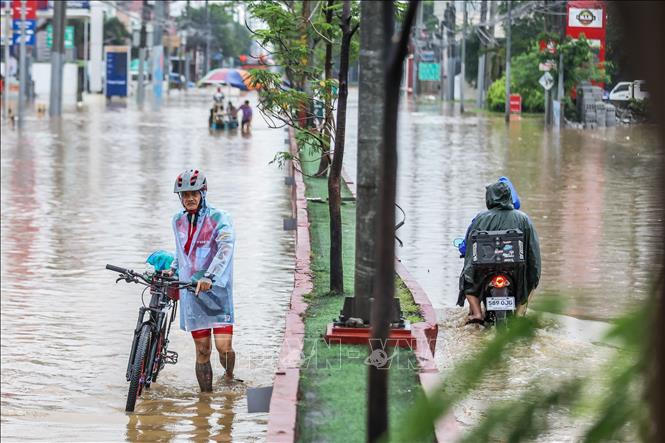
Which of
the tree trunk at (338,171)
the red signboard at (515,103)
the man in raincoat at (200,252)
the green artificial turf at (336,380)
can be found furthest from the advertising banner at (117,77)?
the man in raincoat at (200,252)

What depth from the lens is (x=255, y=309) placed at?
1228 centimetres

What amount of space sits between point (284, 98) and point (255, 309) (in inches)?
73.0

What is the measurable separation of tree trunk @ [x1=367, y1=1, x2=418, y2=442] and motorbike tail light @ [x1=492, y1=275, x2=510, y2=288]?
7.61m

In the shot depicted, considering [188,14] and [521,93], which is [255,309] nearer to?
[521,93]

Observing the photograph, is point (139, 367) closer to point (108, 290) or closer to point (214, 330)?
point (214, 330)

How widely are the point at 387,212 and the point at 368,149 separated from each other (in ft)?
21.6

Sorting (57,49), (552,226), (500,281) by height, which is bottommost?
(552,226)

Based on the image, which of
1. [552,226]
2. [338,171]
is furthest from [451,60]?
[338,171]

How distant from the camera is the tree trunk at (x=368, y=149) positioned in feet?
28.3

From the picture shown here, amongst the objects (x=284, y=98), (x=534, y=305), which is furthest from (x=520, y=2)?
(x=534, y=305)

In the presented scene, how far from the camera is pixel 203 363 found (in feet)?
28.7

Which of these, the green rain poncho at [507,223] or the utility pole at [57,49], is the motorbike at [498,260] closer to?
the green rain poncho at [507,223]

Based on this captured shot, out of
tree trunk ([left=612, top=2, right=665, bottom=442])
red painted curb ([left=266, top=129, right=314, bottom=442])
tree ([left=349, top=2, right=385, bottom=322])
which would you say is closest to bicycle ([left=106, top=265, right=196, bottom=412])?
red painted curb ([left=266, top=129, right=314, bottom=442])

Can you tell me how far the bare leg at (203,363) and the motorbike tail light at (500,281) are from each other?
2.24 metres
